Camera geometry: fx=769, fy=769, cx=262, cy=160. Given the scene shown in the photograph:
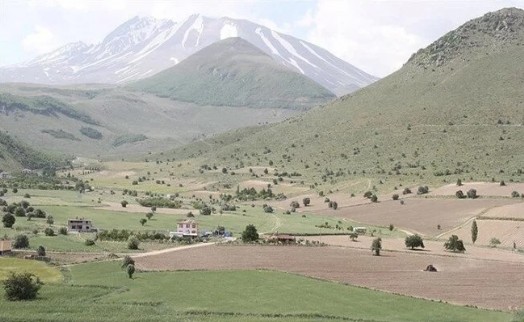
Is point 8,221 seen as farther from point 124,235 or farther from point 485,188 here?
point 485,188

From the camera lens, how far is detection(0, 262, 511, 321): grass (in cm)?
4741

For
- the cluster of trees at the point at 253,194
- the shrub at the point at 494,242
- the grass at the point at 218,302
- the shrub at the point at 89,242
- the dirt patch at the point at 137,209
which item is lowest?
the grass at the point at 218,302

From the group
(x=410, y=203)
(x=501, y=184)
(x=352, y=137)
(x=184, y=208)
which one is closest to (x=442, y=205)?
(x=410, y=203)

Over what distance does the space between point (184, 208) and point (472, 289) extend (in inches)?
2962

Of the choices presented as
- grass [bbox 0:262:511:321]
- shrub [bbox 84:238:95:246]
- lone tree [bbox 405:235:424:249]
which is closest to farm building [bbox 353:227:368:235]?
lone tree [bbox 405:235:424:249]

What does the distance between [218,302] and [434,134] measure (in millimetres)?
124867

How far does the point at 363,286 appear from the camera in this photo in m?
58.6

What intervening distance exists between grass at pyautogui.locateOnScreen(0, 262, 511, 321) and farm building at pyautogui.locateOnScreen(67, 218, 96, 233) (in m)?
31.1

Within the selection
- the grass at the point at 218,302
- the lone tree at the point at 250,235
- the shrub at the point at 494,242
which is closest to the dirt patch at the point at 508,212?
the shrub at the point at 494,242

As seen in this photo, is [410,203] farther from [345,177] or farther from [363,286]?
[363,286]

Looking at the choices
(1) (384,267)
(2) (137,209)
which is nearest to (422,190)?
(2) (137,209)

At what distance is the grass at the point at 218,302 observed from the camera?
4741cm

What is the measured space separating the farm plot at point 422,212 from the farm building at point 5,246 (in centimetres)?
5263

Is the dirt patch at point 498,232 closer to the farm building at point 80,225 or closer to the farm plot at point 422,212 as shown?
the farm plot at point 422,212
